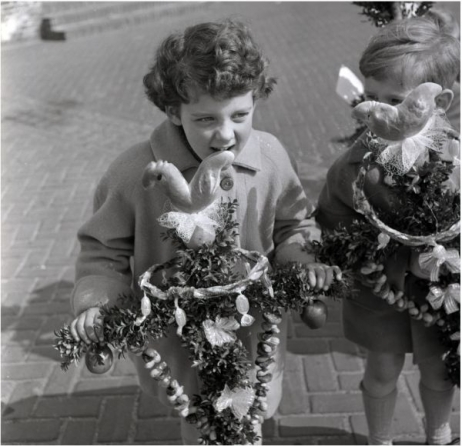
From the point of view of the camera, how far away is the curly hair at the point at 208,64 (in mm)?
1743

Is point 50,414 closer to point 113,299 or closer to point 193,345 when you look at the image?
point 113,299

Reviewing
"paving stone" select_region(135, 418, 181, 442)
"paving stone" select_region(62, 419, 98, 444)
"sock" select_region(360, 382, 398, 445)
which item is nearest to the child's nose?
"sock" select_region(360, 382, 398, 445)

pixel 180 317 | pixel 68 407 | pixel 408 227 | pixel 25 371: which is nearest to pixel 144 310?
pixel 180 317

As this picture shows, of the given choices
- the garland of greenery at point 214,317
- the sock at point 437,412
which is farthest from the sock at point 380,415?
the garland of greenery at point 214,317

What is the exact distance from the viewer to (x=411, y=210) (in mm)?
1934

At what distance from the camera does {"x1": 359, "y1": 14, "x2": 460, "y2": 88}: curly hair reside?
6.43 ft

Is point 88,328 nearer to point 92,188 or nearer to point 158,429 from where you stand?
point 158,429

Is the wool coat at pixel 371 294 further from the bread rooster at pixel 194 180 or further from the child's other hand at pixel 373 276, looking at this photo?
the bread rooster at pixel 194 180

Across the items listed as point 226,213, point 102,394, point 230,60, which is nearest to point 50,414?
point 102,394

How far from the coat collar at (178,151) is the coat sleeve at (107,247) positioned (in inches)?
5.7

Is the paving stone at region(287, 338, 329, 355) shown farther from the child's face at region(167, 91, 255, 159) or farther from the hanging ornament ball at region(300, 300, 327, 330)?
the child's face at region(167, 91, 255, 159)

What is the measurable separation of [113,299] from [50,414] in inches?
49.2

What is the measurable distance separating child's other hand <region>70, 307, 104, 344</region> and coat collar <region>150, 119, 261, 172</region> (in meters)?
0.51

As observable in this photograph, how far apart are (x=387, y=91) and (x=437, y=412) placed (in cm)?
127
